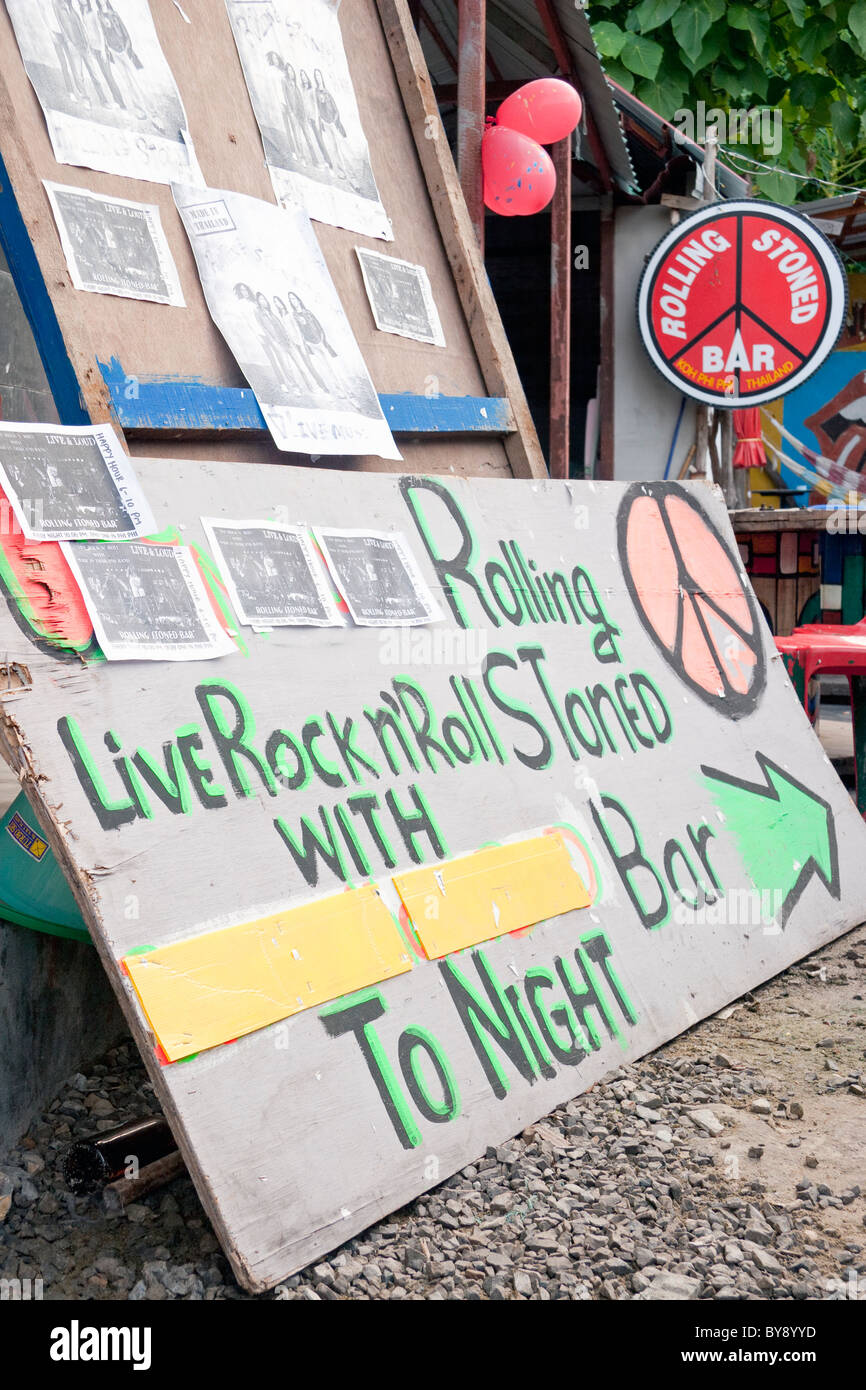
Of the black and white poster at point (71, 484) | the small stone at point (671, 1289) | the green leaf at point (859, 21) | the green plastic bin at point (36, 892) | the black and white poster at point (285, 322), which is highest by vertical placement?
the green leaf at point (859, 21)

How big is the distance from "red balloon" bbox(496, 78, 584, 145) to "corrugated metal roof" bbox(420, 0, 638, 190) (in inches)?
44.6

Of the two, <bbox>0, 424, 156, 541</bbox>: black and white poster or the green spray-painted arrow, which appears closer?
<bbox>0, 424, 156, 541</bbox>: black and white poster

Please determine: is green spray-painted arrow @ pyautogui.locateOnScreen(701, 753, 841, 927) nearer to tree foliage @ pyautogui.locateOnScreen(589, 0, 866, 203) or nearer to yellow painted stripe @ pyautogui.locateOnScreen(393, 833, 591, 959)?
yellow painted stripe @ pyautogui.locateOnScreen(393, 833, 591, 959)

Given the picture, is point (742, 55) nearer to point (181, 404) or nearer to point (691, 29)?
point (691, 29)

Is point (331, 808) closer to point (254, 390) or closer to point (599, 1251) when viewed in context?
point (599, 1251)

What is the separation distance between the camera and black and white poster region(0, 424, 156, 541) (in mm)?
2193

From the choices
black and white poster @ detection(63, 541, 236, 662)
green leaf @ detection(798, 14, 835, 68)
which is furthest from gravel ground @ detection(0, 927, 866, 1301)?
green leaf @ detection(798, 14, 835, 68)

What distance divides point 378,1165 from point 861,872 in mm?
2338

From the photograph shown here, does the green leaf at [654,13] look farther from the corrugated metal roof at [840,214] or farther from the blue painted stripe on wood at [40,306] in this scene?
the blue painted stripe on wood at [40,306]

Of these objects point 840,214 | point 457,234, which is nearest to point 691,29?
point 840,214

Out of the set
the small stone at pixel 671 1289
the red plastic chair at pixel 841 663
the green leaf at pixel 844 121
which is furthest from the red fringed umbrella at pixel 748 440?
the small stone at pixel 671 1289

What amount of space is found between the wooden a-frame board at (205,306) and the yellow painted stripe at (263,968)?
1.30 meters

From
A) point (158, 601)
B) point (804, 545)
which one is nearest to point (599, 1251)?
point (158, 601)

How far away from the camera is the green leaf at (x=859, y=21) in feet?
29.5
